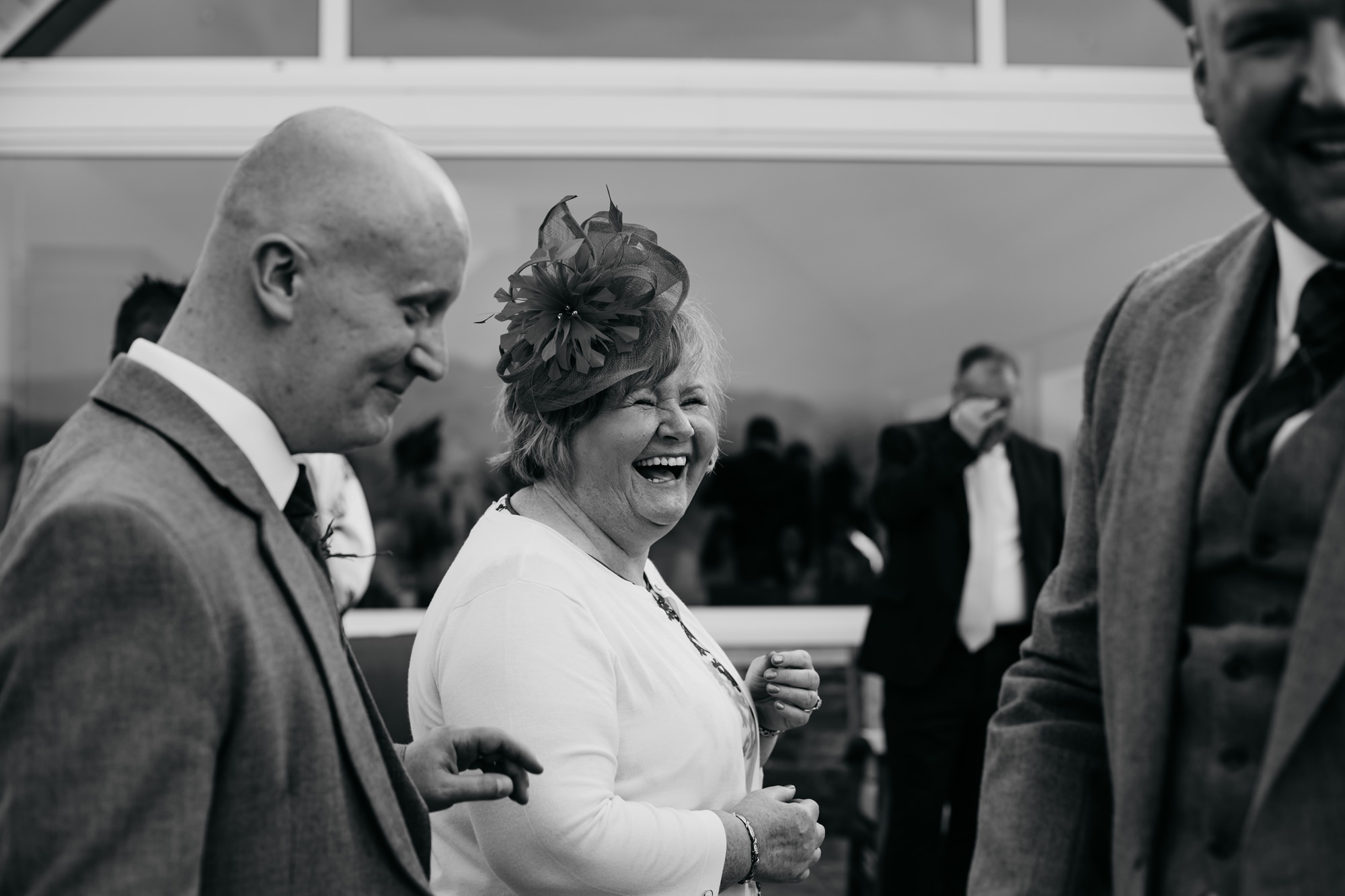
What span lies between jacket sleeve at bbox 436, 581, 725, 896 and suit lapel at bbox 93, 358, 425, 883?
468mm

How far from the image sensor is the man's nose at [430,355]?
1303mm

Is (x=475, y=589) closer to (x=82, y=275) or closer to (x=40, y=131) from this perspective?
(x=82, y=275)

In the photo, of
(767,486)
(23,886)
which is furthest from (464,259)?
(767,486)

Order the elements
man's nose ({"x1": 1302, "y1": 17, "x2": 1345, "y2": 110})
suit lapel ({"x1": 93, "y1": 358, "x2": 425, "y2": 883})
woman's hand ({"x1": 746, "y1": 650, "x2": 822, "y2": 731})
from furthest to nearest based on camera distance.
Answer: woman's hand ({"x1": 746, "y1": 650, "x2": 822, "y2": 731}) → suit lapel ({"x1": 93, "y1": 358, "x2": 425, "y2": 883}) → man's nose ({"x1": 1302, "y1": 17, "x2": 1345, "y2": 110})

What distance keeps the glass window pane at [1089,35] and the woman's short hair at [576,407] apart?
3301 mm

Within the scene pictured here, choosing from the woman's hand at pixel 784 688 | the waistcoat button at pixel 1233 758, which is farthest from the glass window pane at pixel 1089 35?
the waistcoat button at pixel 1233 758

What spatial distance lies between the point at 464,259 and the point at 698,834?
912mm

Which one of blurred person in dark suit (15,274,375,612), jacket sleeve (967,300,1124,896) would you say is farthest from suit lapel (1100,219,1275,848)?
blurred person in dark suit (15,274,375,612)

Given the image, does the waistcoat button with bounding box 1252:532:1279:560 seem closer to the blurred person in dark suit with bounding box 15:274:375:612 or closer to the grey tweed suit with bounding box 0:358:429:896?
the grey tweed suit with bounding box 0:358:429:896

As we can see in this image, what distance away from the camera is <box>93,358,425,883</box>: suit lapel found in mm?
1187

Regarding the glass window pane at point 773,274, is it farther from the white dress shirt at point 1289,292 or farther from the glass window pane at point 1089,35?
the white dress shirt at point 1289,292

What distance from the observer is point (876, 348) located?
191 inches

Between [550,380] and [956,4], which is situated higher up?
[956,4]

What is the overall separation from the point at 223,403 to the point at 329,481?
7.37 ft
